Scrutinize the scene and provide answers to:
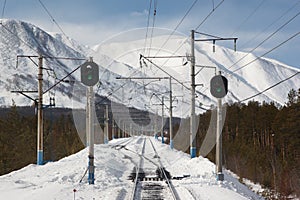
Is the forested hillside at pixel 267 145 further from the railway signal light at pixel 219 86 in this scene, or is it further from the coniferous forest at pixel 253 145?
the railway signal light at pixel 219 86

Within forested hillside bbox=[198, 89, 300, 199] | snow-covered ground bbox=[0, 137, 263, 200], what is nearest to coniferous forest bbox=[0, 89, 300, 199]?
forested hillside bbox=[198, 89, 300, 199]

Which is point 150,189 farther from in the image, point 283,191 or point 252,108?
point 252,108

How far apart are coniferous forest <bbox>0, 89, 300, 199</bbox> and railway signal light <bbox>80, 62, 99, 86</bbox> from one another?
26.3m

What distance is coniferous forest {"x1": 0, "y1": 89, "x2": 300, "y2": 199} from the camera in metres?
49.1

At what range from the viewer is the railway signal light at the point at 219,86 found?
64.7ft

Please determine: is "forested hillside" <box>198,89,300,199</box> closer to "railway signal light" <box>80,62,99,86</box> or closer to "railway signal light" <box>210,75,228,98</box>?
"railway signal light" <box>210,75,228,98</box>

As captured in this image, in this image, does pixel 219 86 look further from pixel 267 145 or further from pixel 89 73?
pixel 267 145

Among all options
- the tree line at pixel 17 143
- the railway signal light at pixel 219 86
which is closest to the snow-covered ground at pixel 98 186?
the railway signal light at pixel 219 86

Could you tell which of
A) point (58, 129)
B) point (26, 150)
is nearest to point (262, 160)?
point (26, 150)

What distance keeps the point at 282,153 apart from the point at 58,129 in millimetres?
64954

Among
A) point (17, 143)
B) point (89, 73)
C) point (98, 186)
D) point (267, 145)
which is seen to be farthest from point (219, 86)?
point (17, 143)

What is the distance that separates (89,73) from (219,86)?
5.89 meters

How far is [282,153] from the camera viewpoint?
57125 mm

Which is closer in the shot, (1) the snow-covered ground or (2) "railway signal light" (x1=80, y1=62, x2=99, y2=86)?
(1) the snow-covered ground
